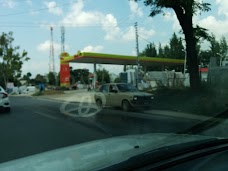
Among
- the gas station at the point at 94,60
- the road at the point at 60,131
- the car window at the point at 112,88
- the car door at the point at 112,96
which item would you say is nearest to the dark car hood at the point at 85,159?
the road at the point at 60,131

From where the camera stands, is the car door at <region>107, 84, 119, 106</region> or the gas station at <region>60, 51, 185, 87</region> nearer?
the car door at <region>107, 84, 119, 106</region>

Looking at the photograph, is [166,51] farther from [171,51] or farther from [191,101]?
[191,101]

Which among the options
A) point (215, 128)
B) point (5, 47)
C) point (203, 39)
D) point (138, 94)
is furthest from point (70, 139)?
point (5, 47)

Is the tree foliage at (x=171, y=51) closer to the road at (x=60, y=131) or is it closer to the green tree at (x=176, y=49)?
the green tree at (x=176, y=49)

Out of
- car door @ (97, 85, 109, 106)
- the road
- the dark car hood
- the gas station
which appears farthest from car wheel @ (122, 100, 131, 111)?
the gas station

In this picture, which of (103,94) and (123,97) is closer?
(123,97)

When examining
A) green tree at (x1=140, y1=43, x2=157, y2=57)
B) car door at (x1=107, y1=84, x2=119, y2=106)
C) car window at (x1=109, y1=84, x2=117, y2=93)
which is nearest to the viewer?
car door at (x1=107, y1=84, x2=119, y2=106)

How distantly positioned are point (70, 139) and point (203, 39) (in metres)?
15.1

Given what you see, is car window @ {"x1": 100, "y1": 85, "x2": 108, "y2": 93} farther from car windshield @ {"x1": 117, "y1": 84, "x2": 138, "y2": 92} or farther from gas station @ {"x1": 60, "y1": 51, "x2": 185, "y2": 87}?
gas station @ {"x1": 60, "y1": 51, "x2": 185, "y2": 87}

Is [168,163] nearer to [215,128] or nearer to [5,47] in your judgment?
[215,128]

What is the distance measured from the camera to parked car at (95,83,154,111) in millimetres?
19575

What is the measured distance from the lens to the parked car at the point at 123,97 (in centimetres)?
1958

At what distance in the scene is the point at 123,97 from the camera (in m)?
20.2

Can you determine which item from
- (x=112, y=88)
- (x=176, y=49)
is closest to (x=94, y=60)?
(x=112, y=88)
